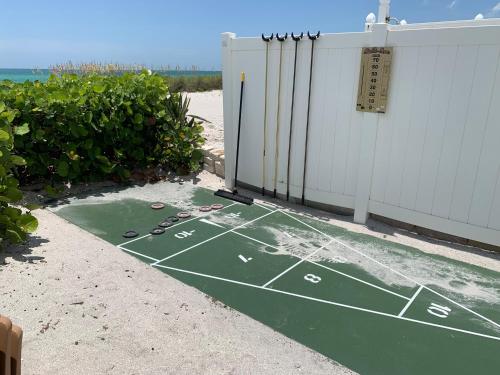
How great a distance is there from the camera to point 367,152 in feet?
16.1

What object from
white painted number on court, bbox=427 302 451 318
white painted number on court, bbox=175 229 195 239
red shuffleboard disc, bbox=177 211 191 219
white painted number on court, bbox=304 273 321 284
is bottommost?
white painted number on court, bbox=175 229 195 239

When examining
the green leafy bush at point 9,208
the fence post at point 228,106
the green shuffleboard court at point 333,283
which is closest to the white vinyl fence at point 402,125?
the fence post at point 228,106

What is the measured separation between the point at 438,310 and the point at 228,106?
4.27m

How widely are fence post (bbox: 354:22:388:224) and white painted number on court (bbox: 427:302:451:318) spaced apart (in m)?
1.91

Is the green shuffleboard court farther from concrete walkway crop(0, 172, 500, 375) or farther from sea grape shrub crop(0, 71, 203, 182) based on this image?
sea grape shrub crop(0, 71, 203, 182)

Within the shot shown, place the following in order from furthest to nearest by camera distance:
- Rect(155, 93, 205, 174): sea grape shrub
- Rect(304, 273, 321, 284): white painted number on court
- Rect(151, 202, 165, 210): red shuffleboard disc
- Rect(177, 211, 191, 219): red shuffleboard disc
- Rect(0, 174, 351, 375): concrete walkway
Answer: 1. Rect(155, 93, 205, 174): sea grape shrub
2. Rect(151, 202, 165, 210): red shuffleboard disc
3. Rect(177, 211, 191, 219): red shuffleboard disc
4. Rect(304, 273, 321, 284): white painted number on court
5. Rect(0, 174, 351, 375): concrete walkway

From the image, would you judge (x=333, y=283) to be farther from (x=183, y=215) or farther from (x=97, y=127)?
(x=97, y=127)

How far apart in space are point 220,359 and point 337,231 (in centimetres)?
264

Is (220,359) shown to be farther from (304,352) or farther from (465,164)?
(465,164)

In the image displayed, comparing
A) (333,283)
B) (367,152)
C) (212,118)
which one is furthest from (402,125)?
(212,118)

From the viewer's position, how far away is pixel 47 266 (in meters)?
3.67

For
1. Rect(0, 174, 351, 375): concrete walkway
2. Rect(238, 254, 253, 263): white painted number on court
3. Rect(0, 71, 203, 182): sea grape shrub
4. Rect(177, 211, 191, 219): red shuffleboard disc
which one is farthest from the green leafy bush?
Rect(238, 254, 253, 263): white painted number on court

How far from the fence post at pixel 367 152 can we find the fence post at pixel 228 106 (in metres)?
2.22

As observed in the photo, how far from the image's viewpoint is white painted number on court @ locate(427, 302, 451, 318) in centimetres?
320
